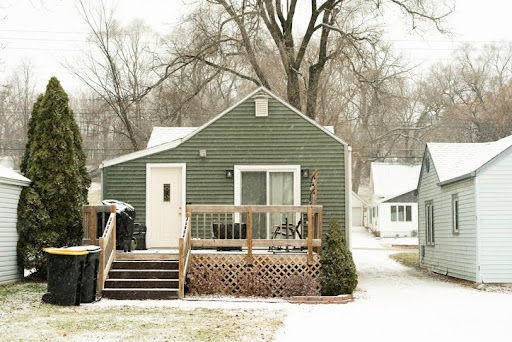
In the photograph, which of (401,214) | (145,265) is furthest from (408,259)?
(401,214)

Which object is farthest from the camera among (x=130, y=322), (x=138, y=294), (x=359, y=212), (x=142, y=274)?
(x=359, y=212)

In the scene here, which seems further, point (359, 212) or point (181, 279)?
point (359, 212)

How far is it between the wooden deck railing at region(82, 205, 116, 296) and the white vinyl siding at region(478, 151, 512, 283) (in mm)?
7910

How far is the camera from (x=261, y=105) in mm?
17094

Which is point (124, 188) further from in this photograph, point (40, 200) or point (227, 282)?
point (227, 282)

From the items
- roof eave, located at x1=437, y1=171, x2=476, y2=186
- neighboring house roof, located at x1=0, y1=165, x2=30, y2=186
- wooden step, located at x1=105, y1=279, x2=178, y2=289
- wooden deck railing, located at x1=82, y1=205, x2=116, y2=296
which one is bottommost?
wooden step, located at x1=105, y1=279, x2=178, y2=289

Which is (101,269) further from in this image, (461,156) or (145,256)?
(461,156)

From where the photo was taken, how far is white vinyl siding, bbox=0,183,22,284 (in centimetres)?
1453

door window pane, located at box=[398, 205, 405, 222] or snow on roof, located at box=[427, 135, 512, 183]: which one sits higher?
snow on roof, located at box=[427, 135, 512, 183]

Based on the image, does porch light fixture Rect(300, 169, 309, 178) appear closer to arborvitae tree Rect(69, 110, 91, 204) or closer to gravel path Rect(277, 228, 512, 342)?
gravel path Rect(277, 228, 512, 342)

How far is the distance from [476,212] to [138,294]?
24.9 ft

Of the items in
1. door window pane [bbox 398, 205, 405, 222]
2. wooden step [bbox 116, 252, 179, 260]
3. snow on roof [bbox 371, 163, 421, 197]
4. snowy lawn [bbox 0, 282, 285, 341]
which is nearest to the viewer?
snowy lawn [bbox 0, 282, 285, 341]

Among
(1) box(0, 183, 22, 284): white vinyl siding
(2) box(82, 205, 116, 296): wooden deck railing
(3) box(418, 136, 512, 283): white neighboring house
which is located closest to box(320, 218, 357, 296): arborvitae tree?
(3) box(418, 136, 512, 283): white neighboring house

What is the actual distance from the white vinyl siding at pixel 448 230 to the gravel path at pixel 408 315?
2.22 feet
